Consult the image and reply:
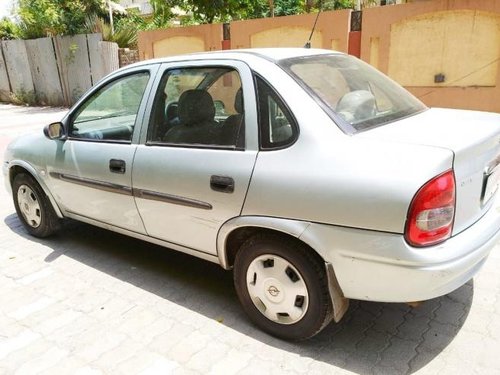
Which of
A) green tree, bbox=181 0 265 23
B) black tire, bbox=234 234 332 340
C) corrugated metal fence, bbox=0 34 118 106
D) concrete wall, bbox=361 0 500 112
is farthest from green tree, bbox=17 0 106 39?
black tire, bbox=234 234 332 340

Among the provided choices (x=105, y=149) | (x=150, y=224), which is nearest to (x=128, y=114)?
(x=105, y=149)

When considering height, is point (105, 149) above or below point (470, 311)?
above

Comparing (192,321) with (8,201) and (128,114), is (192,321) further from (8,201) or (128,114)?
(8,201)

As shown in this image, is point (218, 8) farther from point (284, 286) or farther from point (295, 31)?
point (284, 286)

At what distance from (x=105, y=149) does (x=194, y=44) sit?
350 inches

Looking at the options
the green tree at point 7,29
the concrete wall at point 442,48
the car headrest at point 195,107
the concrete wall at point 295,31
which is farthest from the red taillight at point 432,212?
the green tree at point 7,29

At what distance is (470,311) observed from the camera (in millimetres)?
2957

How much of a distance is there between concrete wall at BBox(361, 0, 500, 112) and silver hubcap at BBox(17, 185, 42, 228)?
6.74 metres

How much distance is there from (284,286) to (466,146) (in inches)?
48.3

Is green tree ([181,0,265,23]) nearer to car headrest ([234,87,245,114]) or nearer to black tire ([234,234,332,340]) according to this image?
car headrest ([234,87,245,114])

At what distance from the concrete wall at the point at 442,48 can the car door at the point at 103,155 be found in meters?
6.02

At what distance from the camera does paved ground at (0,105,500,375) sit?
2553 mm

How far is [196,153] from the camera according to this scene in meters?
2.87

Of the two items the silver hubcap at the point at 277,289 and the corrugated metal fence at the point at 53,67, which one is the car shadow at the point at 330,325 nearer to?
the silver hubcap at the point at 277,289
